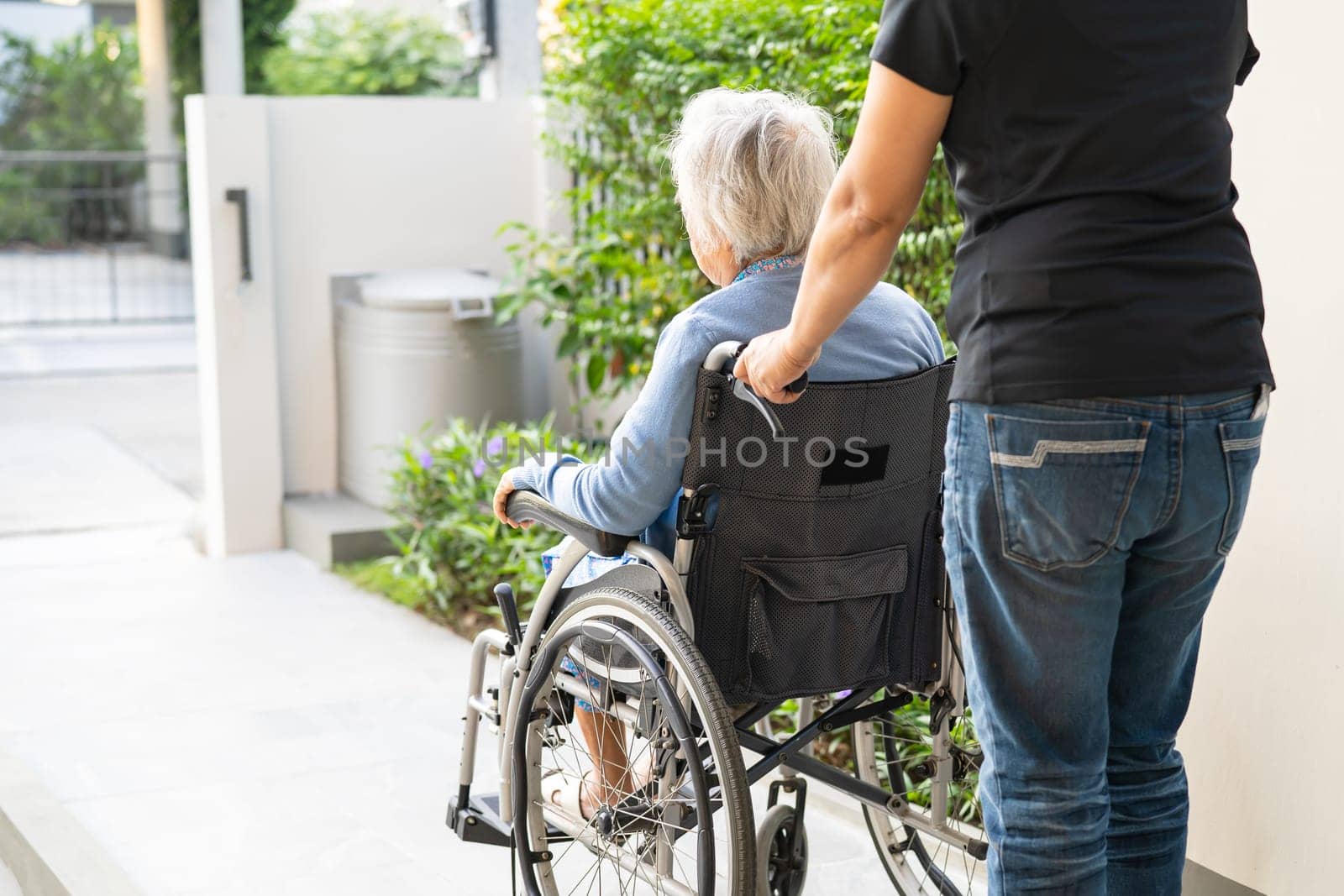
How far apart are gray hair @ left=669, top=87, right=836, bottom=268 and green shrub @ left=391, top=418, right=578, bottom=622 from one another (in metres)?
2.22

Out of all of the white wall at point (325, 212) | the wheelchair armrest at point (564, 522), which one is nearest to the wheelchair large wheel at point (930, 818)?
the wheelchair armrest at point (564, 522)

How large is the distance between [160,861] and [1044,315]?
2.09 meters

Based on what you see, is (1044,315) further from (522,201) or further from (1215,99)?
(522,201)

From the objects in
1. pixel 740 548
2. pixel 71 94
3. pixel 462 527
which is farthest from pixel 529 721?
pixel 71 94

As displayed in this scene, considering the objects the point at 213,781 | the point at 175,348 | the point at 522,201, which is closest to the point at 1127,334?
the point at 213,781

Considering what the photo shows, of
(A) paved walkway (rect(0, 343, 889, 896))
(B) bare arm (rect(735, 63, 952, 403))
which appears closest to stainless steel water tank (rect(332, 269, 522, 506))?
(A) paved walkway (rect(0, 343, 889, 896))

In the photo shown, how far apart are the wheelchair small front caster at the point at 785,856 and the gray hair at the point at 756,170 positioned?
2.83 feet

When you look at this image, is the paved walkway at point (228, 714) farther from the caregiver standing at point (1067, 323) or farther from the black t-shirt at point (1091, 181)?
the black t-shirt at point (1091, 181)

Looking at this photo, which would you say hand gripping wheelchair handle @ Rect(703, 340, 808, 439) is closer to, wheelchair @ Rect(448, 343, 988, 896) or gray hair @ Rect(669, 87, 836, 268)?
wheelchair @ Rect(448, 343, 988, 896)

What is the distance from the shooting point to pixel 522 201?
5777mm

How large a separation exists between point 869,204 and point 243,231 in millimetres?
4008

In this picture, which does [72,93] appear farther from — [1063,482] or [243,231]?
[1063,482]

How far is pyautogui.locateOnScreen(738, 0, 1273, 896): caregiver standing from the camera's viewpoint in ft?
5.04

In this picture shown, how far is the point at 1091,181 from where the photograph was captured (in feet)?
5.05
